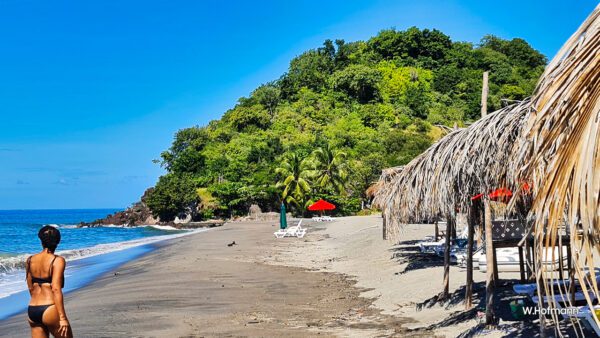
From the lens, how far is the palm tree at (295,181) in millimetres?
47281

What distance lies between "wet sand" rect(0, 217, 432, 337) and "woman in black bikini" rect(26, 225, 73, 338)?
3.17 m

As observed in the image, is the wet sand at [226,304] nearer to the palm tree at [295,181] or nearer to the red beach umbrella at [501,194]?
the red beach umbrella at [501,194]

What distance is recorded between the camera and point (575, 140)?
92.7 inches

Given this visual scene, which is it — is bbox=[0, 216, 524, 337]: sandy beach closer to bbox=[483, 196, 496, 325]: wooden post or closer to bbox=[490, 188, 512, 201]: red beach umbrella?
bbox=[483, 196, 496, 325]: wooden post

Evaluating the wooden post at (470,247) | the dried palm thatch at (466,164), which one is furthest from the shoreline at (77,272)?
the wooden post at (470,247)

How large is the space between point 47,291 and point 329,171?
42340 millimetres

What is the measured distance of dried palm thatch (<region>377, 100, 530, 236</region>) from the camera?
572 centimetres

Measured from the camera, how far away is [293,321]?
9.12m

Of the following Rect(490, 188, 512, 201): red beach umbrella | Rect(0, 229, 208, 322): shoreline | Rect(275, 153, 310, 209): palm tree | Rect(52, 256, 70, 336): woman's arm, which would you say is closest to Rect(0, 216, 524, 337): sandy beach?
Rect(0, 229, 208, 322): shoreline

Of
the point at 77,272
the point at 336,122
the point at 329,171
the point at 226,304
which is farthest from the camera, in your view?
the point at 336,122

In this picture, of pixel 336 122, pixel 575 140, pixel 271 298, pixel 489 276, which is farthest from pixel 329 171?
pixel 575 140

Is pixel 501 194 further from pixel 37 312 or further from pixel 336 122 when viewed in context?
pixel 336 122

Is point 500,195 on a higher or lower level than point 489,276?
higher

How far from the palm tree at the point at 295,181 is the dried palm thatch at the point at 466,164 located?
38.7 meters
